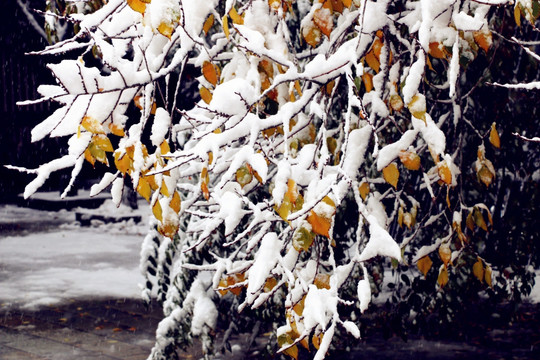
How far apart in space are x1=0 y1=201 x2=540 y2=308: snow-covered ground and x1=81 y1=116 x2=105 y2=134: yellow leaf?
4.02 m

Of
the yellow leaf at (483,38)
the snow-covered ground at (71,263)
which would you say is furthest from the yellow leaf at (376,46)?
the snow-covered ground at (71,263)

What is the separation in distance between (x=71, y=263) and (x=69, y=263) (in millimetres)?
30

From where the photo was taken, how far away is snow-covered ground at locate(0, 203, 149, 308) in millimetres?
8555

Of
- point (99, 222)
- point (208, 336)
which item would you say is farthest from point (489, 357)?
point (99, 222)

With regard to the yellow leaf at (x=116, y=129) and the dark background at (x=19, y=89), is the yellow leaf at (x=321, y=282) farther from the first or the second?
the dark background at (x=19, y=89)

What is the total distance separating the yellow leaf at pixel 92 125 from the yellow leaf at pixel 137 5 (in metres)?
0.40

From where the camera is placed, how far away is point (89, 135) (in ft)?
7.72

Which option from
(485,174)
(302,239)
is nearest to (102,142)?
(302,239)

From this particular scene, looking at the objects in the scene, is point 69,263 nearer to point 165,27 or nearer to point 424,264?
point 424,264

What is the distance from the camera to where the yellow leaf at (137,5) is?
79.4 inches

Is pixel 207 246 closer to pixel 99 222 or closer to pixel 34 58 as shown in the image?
pixel 99 222

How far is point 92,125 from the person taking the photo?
222cm

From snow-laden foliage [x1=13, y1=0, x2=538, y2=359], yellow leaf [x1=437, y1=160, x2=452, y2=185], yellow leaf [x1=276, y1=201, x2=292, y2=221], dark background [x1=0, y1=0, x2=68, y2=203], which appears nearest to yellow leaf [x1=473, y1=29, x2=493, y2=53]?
snow-laden foliage [x1=13, y1=0, x2=538, y2=359]

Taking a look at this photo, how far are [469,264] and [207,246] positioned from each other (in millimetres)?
1571
